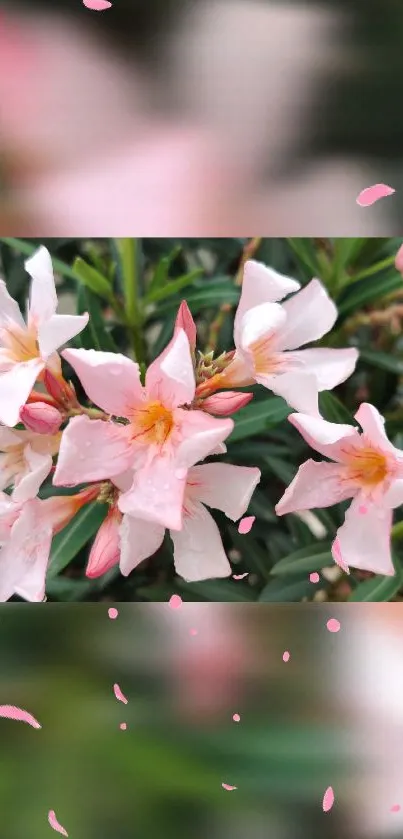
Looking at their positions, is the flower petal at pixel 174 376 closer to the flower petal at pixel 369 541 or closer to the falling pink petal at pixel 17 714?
the flower petal at pixel 369 541

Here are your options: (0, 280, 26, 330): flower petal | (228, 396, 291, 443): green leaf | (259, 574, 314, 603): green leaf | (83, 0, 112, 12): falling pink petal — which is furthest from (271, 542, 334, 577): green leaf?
(83, 0, 112, 12): falling pink petal

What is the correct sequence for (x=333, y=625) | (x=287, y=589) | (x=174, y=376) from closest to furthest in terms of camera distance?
(x=174, y=376) → (x=333, y=625) → (x=287, y=589)

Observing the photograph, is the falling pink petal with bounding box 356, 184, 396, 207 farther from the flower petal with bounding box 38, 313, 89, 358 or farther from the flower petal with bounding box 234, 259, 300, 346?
the flower petal with bounding box 38, 313, 89, 358

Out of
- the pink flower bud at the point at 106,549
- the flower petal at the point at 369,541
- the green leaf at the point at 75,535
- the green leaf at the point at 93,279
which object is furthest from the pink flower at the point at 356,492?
the green leaf at the point at 93,279

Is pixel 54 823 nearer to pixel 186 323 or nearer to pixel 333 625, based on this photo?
pixel 333 625

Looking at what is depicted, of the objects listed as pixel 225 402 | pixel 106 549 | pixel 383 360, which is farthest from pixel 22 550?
pixel 383 360

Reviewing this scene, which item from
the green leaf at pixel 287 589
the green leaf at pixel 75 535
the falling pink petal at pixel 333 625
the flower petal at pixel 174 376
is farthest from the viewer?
the green leaf at pixel 287 589
